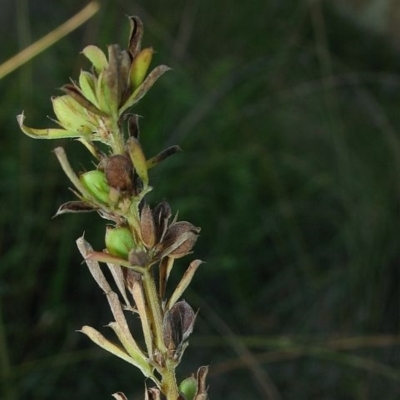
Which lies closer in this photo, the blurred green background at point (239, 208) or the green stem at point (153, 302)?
the green stem at point (153, 302)

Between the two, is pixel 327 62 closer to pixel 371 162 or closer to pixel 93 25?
pixel 371 162

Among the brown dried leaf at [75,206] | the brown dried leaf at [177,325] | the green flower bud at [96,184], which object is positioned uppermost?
the green flower bud at [96,184]

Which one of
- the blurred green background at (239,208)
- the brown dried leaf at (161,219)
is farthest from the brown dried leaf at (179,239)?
the blurred green background at (239,208)

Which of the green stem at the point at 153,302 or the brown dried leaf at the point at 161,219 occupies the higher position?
the brown dried leaf at the point at 161,219

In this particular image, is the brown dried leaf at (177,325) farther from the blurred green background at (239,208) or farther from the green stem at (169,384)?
the blurred green background at (239,208)

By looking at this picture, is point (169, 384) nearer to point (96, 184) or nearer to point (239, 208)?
point (96, 184)

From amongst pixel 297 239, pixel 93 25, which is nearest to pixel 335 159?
pixel 297 239

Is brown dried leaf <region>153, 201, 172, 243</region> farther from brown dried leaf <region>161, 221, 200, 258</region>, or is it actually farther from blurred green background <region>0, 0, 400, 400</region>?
blurred green background <region>0, 0, 400, 400</region>

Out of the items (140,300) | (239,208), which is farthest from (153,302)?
(239,208)
